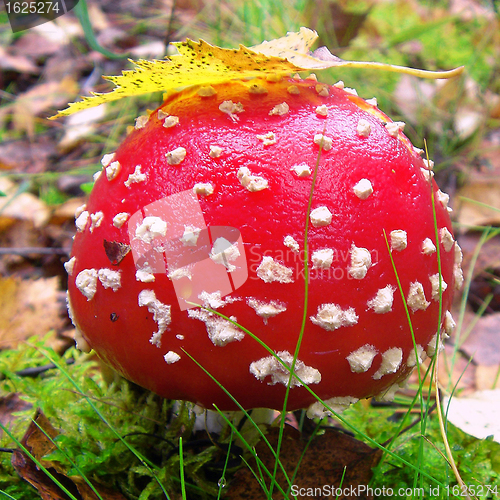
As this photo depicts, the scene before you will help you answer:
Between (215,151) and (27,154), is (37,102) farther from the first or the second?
(215,151)

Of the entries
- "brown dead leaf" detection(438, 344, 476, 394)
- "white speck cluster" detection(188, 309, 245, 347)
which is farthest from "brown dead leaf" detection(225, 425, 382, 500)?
"brown dead leaf" detection(438, 344, 476, 394)

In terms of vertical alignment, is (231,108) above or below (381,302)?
above

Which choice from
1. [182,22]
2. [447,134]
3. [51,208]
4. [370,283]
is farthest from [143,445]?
[182,22]

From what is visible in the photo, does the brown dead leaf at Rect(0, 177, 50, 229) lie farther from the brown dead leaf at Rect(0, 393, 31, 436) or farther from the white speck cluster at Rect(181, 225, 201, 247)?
the white speck cluster at Rect(181, 225, 201, 247)

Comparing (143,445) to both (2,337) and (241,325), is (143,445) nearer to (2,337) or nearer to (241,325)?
(241,325)

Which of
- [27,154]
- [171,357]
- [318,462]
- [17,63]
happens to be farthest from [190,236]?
[17,63]
